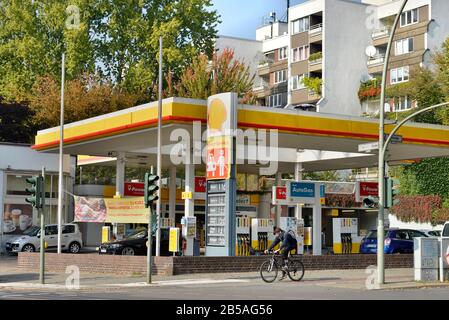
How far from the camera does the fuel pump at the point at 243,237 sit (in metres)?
32.7

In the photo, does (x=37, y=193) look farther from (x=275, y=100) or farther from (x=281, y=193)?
(x=275, y=100)

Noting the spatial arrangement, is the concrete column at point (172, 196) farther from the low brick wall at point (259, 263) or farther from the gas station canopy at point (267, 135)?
the low brick wall at point (259, 263)

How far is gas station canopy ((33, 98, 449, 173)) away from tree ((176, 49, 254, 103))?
15405 mm

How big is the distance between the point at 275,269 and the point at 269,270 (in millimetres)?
230

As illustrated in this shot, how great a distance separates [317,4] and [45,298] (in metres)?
56.5

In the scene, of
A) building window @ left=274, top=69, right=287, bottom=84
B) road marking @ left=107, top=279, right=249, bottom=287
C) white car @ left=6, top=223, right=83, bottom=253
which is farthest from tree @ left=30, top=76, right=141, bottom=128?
road marking @ left=107, top=279, right=249, bottom=287

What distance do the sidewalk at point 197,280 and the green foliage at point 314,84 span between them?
42.3 m

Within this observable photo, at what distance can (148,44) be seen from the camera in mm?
59906

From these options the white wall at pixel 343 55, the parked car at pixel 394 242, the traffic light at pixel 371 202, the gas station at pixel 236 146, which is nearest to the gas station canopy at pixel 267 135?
the gas station at pixel 236 146

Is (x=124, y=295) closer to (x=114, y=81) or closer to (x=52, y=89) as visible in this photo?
(x=52, y=89)

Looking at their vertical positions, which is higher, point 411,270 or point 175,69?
point 175,69

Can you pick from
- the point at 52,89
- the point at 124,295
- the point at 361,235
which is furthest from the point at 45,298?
the point at 52,89

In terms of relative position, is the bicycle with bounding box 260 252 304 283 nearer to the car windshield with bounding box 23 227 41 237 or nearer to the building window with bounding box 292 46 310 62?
the car windshield with bounding box 23 227 41 237

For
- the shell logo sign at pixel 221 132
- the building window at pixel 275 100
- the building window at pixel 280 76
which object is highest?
the building window at pixel 280 76
